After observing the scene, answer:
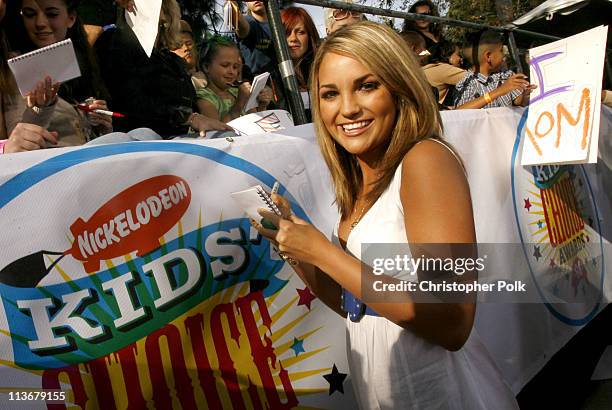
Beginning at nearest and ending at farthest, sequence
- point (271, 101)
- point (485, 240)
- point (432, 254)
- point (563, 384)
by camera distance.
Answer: point (432, 254), point (485, 240), point (563, 384), point (271, 101)

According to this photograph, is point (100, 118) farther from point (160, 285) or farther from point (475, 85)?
point (475, 85)

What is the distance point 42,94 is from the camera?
205 cm

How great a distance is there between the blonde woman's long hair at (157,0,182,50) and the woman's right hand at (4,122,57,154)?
3.66 feet

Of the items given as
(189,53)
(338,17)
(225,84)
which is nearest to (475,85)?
(338,17)

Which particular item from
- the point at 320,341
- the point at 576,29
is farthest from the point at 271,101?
the point at 576,29

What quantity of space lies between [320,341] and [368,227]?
669 millimetres

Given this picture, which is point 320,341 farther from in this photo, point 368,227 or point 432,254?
point 432,254

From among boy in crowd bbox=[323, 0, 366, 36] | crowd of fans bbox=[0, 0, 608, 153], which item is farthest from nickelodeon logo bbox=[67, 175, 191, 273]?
boy in crowd bbox=[323, 0, 366, 36]

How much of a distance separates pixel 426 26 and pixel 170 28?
9.58 ft

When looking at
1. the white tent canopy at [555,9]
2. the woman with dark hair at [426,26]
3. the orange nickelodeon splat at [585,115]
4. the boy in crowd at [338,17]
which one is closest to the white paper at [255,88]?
the boy in crowd at [338,17]

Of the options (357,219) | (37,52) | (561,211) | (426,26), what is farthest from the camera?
(426,26)

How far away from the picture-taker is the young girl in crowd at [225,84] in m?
3.49

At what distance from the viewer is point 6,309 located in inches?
64.9

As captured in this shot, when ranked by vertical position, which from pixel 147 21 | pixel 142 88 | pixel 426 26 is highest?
pixel 147 21
